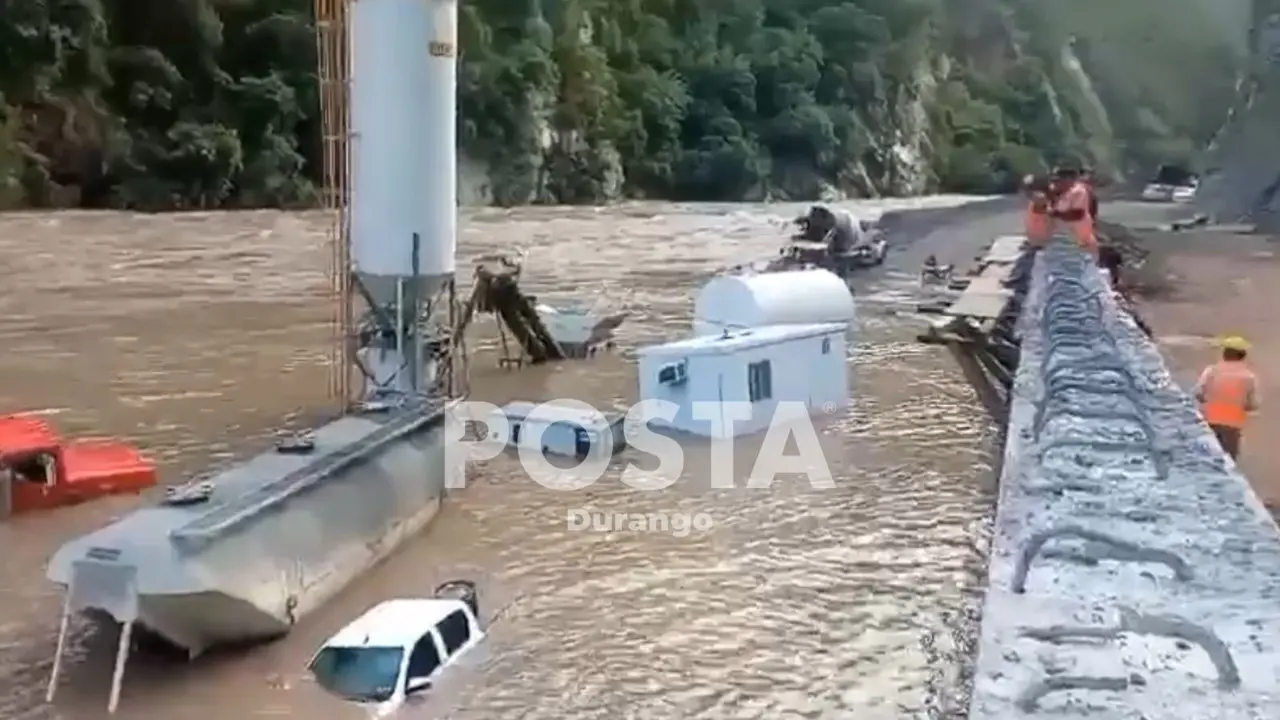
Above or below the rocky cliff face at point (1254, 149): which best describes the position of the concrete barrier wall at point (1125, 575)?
below

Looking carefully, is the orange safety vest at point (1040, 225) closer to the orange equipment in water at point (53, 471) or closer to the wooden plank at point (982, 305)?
the wooden plank at point (982, 305)

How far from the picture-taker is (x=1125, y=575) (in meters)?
6.83

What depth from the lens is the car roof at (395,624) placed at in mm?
11023

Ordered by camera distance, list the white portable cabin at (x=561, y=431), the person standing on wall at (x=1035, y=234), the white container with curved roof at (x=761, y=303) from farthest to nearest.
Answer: the person standing on wall at (x=1035, y=234), the white container with curved roof at (x=761, y=303), the white portable cabin at (x=561, y=431)

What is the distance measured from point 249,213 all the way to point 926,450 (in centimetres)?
3530

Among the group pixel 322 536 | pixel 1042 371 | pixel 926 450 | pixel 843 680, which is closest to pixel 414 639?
pixel 322 536

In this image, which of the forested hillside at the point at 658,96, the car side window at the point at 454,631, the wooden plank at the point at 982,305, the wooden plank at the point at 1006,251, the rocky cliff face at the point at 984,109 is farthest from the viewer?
the rocky cliff face at the point at 984,109

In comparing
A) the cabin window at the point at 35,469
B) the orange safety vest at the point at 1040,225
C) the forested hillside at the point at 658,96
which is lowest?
the cabin window at the point at 35,469

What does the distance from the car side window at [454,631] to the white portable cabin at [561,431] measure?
5.70 meters

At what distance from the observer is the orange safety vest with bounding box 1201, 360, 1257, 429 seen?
14.1 metres

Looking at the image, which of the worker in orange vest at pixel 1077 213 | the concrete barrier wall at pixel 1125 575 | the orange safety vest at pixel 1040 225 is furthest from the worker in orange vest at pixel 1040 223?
the concrete barrier wall at pixel 1125 575

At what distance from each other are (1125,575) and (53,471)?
11.5m

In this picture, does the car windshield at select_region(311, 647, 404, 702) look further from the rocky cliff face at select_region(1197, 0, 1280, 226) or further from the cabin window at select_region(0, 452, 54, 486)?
the rocky cliff face at select_region(1197, 0, 1280, 226)

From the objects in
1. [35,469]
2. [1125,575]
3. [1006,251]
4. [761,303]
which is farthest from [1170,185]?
[1125,575]
